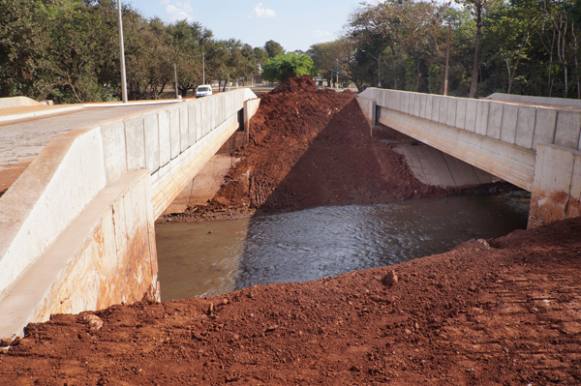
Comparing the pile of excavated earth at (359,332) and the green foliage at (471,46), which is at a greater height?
the green foliage at (471,46)

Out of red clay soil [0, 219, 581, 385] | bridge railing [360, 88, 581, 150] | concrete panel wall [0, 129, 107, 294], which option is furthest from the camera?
bridge railing [360, 88, 581, 150]

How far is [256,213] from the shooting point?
2236 centimetres

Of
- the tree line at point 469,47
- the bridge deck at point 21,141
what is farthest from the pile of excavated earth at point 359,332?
the tree line at point 469,47

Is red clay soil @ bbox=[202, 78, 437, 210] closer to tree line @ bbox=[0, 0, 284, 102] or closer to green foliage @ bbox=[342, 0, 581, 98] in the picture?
green foliage @ bbox=[342, 0, 581, 98]

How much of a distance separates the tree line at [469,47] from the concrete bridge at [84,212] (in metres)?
25.0

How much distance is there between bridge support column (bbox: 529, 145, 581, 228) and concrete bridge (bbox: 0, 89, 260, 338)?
9.22 metres

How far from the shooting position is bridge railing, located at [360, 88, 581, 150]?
430 inches

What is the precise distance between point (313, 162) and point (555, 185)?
1606 centimetres

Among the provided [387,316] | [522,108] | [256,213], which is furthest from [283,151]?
[387,316]

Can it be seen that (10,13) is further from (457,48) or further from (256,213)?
(457,48)

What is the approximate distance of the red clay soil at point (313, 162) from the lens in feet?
78.0

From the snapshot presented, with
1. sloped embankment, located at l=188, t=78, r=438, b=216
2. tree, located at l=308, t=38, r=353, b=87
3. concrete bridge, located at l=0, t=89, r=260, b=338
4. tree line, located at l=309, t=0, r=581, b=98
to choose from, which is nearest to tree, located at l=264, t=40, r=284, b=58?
tree, located at l=308, t=38, r=353, b=87

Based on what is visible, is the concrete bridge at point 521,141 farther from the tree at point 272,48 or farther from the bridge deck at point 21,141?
the tree at point 272,48

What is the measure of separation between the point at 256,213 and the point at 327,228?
4235 mm
